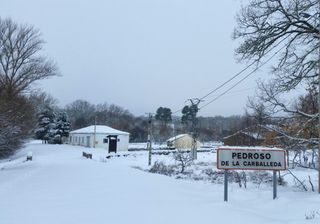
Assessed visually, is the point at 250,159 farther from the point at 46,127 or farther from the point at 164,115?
the point at 164,115

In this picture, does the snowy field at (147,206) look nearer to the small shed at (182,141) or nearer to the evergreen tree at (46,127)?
the evergreen tree at (46,127)

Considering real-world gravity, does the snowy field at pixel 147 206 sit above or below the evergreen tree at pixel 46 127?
below

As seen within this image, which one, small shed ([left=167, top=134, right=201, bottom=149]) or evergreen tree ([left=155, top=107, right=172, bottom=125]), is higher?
evergreen tree ([left=155, top=107, right=172, bottom=125])

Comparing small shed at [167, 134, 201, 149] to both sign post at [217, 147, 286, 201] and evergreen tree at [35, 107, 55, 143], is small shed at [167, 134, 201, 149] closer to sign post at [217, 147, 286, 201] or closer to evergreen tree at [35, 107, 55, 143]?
evergreen tree at [35, 107, 55, 143]

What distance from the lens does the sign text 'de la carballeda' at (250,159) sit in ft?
36.3

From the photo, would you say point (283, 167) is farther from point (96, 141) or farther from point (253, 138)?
point (96, 141)

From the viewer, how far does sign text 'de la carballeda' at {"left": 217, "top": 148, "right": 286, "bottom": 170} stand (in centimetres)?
1105

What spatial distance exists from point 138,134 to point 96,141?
40845 millimetres

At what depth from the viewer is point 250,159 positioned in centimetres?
1113

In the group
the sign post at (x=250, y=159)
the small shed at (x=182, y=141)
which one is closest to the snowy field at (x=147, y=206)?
the sign post at (x=250, y=159)

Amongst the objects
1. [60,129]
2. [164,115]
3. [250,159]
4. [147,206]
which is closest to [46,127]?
[60,129]

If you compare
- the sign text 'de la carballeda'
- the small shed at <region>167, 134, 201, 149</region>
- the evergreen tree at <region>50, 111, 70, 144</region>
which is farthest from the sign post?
the small shed at <region>167, 134, 201, 149</region>

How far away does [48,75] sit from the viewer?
44.1 meters

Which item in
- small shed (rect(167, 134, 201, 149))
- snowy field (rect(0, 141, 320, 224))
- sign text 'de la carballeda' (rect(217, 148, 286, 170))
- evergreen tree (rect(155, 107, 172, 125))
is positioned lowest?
snowy field (rect(0, 141, 320, 224))
